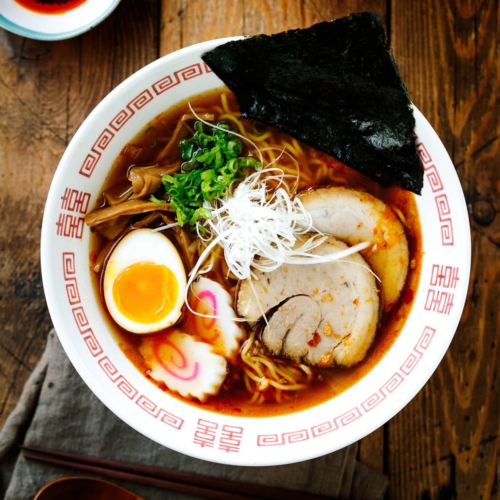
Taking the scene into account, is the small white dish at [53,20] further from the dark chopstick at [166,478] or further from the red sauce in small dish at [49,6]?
the dark chopstick at [166,478]

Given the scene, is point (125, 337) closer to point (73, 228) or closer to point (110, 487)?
point (73, 228)

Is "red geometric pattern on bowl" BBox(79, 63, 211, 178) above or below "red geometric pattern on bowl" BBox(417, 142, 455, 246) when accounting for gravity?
above

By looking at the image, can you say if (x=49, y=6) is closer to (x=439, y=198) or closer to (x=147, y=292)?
(x=147, y=292)

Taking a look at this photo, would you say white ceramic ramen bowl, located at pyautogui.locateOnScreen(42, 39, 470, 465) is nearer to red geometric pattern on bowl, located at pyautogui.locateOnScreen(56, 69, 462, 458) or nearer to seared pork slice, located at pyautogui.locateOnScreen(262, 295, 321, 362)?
red geometric pattern on bowl, located at pyautogui.locateOnScreen(56, 69, 462, 458)

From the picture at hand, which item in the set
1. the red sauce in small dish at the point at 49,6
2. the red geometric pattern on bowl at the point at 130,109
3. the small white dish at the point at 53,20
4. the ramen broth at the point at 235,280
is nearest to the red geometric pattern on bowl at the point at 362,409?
the ramen broth at the point at 235,280

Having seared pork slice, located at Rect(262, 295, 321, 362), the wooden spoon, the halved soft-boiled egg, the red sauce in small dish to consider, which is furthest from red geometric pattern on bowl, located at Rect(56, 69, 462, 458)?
the red sauce in small dish
